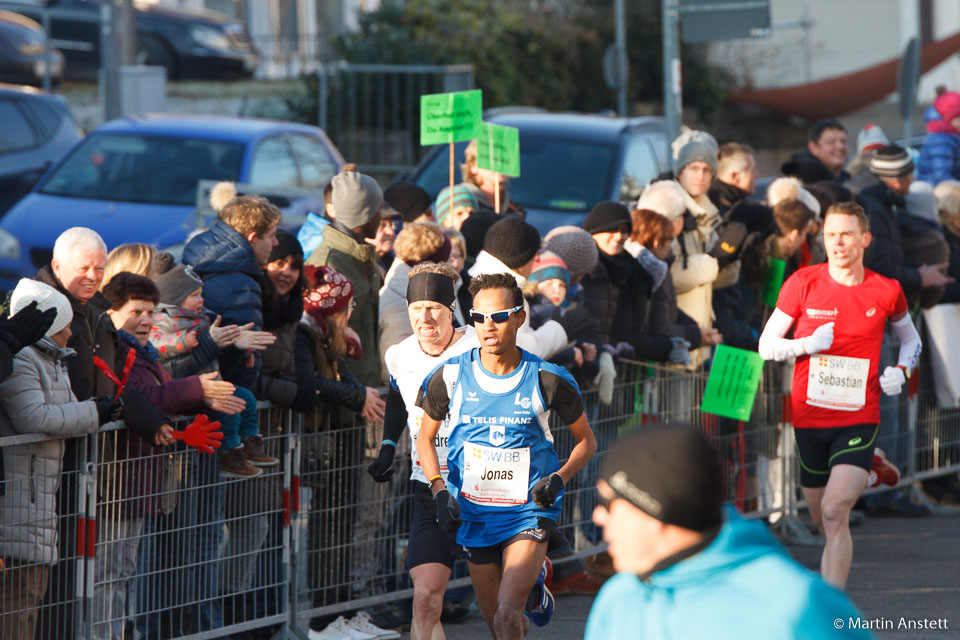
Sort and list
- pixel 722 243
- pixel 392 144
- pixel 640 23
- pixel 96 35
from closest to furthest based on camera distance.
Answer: pixel 722 243 → pixel 392 144 → pixel 96 35 → pixel 640 23

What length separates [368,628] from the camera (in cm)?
777

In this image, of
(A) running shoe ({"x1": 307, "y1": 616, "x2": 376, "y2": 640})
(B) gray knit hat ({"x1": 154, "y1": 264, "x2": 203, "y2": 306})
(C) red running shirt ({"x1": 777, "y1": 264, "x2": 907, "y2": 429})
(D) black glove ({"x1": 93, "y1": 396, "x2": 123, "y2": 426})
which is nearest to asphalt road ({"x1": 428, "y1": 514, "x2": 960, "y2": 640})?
(A) running shoe ({"x1": 307, "y1": 616, "x2": 376, "y2": 640})

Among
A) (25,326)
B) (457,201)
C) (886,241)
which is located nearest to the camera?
(25,326)

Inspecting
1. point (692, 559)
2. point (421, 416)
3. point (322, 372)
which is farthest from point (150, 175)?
point (692, 559)

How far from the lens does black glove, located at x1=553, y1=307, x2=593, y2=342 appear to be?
8477 mm

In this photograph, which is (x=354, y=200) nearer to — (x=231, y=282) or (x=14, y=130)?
(x=231, y=282)

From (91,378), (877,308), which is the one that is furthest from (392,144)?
(91,378)

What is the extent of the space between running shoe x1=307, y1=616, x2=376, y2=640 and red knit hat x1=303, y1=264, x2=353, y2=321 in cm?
150

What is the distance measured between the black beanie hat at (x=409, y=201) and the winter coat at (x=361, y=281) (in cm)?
134

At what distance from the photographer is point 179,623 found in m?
6.93

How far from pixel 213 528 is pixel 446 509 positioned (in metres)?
1.38

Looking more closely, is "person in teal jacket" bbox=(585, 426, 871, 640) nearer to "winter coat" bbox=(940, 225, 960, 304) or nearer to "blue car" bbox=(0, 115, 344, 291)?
"winter coat" bbox=(940, 225, 960, 304)

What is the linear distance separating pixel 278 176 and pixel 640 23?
54.8 feet

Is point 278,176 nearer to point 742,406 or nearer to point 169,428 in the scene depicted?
point 742,406
